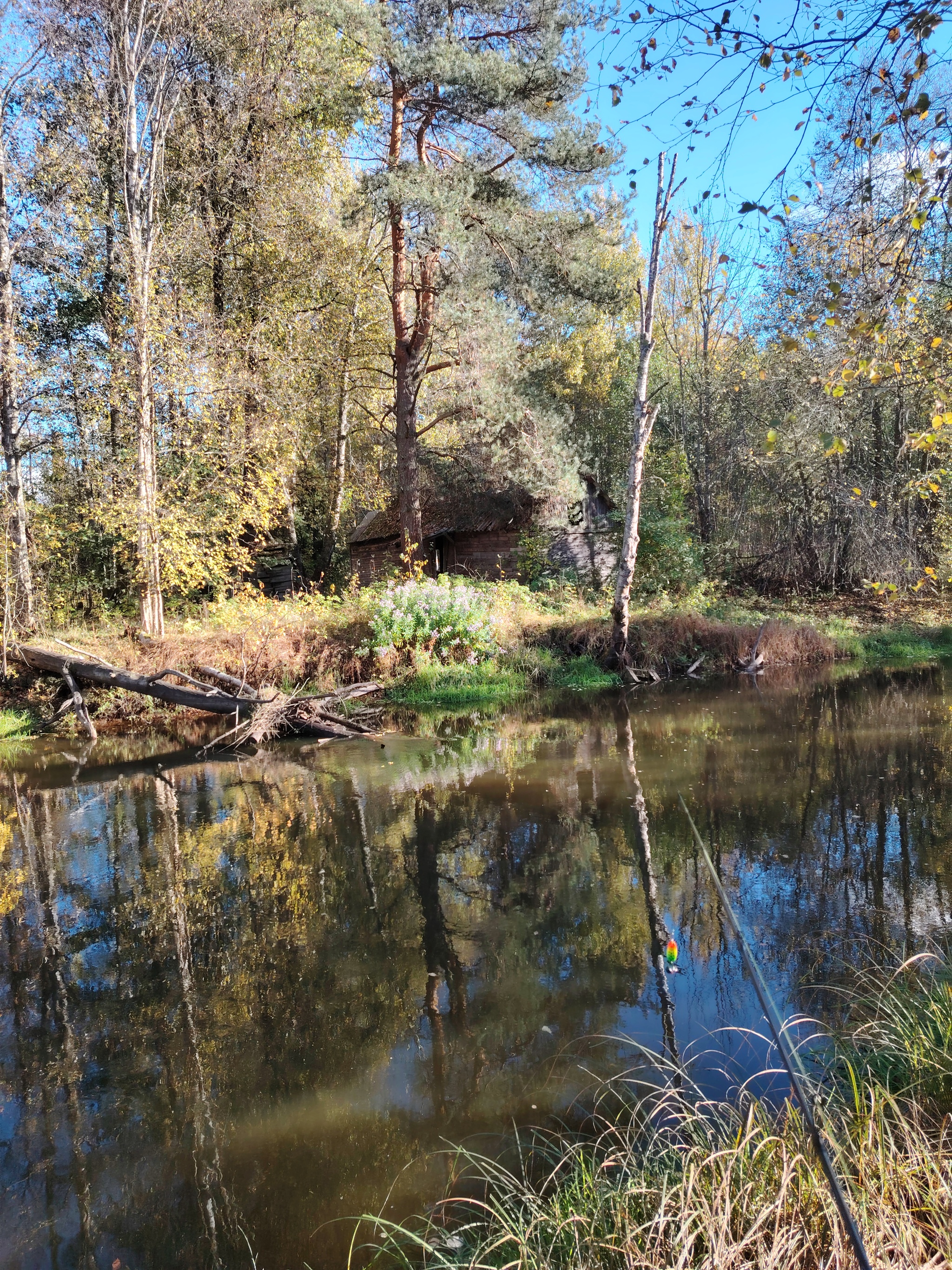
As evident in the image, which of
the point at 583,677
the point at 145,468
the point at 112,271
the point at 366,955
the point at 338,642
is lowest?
the point at 366,955

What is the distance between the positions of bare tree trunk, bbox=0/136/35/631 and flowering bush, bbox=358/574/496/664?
679 centimetres

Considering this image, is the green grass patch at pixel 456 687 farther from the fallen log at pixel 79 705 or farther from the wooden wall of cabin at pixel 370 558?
the wooden wall of cabin at pixel 370 558

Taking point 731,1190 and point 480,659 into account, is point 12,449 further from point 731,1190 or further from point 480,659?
point 731,1190

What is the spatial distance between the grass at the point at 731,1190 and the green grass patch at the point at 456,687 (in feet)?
38.1

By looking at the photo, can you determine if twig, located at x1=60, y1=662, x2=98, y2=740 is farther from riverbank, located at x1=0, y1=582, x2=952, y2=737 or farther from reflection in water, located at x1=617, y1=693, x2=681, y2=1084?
reflection in water, located at x1=617, y1=693, x2=681, y2=1084

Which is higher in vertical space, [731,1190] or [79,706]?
[79,706]

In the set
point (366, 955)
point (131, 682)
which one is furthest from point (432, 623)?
point (366, 955)

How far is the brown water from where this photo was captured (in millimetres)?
3264

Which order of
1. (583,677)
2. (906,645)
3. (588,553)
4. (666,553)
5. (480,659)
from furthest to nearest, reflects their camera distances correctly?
(588,553)
(666,553)
(906,645)
(583,677)
(480,659)

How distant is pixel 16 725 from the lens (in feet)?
44.7

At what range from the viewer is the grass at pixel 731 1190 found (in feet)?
7.12

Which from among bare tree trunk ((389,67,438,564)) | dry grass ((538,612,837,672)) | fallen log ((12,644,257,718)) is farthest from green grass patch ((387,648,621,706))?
bare tree trunk ((389,67,438,564))

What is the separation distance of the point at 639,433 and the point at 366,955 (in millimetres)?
12661

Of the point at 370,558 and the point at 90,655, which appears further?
the point at 370,558
